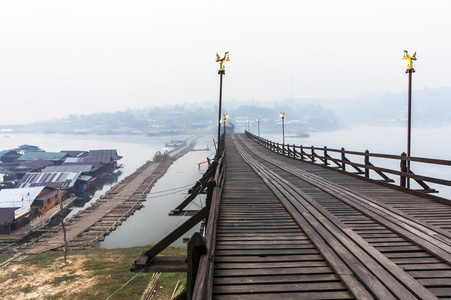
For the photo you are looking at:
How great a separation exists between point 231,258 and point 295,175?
9.84 m

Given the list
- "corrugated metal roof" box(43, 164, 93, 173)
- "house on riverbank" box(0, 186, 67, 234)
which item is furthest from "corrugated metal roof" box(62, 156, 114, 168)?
"house on riverbank" box(0, 186, 67, 234)

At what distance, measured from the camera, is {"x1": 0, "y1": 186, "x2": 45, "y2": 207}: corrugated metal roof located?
34981 mm

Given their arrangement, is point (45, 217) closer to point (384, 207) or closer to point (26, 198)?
point (26, 198)

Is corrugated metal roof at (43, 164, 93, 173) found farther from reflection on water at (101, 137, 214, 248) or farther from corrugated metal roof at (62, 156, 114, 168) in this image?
reflection on water at (101, 137, 214, 248)

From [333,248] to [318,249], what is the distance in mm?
282

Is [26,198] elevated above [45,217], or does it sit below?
above

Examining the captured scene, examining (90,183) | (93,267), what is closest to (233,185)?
(93,267)

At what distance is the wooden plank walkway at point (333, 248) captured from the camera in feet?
11.8

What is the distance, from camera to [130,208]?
40.0 m

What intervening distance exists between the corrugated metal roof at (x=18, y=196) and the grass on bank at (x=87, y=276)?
14.0 meters

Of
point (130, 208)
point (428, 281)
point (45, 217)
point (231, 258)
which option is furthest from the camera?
point (130, 208)

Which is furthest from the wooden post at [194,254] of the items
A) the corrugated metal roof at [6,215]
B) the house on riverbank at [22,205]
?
the corrugated metal roof at [6,215]

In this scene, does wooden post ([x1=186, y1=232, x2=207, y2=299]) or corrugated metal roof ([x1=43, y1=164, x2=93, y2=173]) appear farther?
corrugated metal roof ([x1=43, y1=164, x2=93, y2=173])

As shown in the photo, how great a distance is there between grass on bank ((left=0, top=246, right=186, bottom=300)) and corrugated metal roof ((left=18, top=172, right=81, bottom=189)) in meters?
24.8
